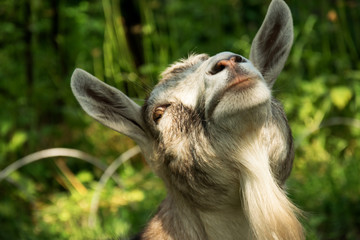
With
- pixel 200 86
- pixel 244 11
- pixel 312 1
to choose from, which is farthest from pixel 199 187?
pixel 244 11

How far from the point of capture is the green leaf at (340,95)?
23.8ft

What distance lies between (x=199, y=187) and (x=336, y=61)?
5323 mm

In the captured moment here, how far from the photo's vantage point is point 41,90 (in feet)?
25.6

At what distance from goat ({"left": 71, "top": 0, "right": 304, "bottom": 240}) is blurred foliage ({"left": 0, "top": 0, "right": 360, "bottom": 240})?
2254 mm

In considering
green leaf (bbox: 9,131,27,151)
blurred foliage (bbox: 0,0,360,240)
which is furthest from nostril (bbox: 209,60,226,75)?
green leaf (bbox: 9,131,27,151)

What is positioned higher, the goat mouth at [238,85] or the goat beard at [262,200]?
the goat mouth at [238,85]

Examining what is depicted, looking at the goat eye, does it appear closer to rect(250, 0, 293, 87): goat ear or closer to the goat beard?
the goat beard

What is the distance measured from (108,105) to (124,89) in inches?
181

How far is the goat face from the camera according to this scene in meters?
3.03

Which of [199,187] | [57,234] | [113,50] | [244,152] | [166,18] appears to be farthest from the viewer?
[166,18]

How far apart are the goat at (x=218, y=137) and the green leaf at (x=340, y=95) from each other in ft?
12.1

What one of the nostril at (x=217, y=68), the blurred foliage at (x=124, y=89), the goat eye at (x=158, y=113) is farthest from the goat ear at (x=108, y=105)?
the blurred foliage at (x=124, y=89)

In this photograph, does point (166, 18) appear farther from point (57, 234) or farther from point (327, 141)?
point (57, 234)

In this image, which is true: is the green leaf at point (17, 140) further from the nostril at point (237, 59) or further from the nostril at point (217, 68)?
the nostril at point (237, 59)
